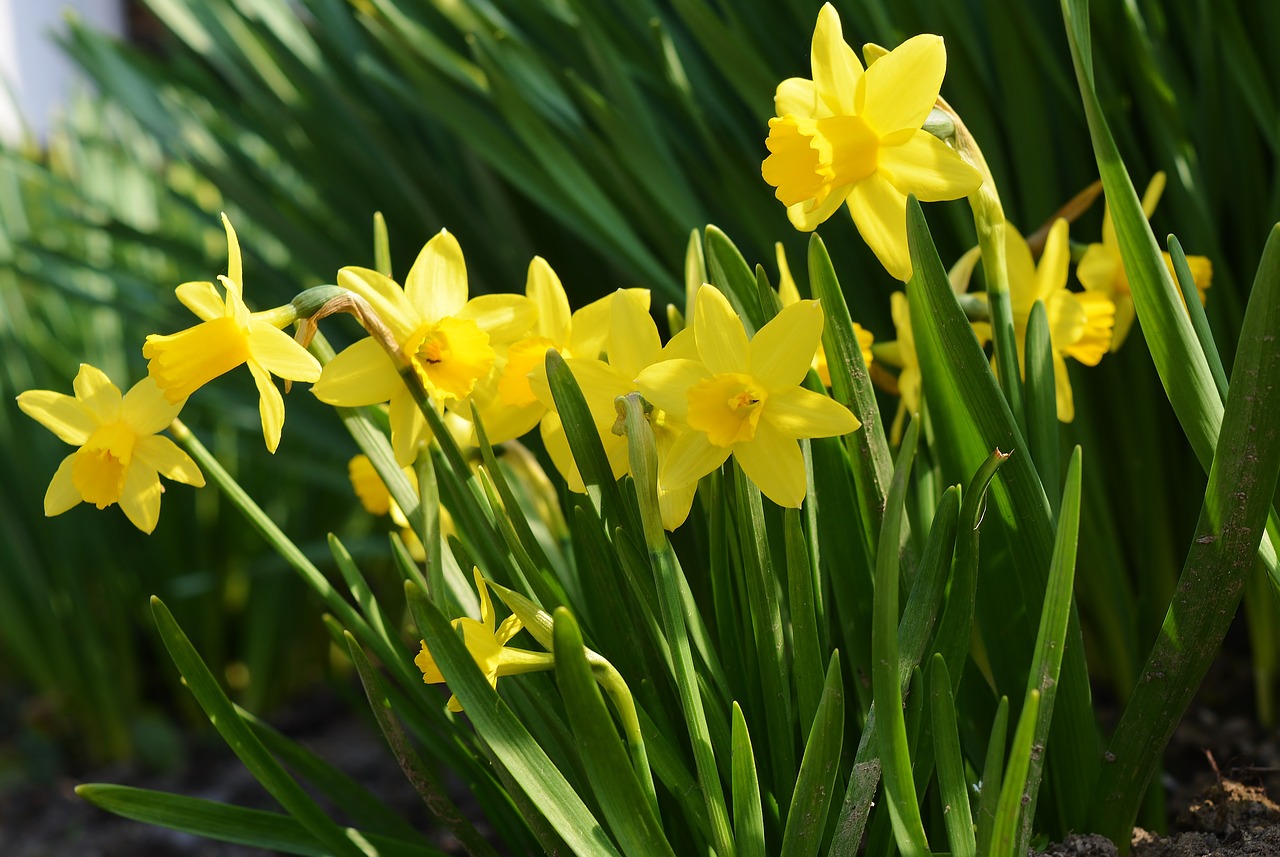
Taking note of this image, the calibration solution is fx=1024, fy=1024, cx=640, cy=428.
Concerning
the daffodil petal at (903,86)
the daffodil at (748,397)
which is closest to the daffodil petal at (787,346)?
the daffodil at (748,397)

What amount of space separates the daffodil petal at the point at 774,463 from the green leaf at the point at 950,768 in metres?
0.11

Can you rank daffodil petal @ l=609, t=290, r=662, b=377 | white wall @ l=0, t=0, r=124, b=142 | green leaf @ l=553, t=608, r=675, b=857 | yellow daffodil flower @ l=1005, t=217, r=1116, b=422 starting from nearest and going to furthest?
1. green leaf @ l=553, t=608, r=675, b=857
2. daffodil petal @ l=609, t=290, r=662, b=377
3. yellow daffodil flower @ l=1005, t=217, r=1116, b=422
4. white wall @ l=0, t=0, r=124, b=142

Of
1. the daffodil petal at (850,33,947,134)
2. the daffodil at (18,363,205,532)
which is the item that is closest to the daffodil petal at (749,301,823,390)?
the daffodil petal at (850,33,947,134)

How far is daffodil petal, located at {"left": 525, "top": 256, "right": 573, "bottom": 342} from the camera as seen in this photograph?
0.63m

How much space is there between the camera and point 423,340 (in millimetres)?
594

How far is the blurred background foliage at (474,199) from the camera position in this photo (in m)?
0.90

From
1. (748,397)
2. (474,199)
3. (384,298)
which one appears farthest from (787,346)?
(474,199)

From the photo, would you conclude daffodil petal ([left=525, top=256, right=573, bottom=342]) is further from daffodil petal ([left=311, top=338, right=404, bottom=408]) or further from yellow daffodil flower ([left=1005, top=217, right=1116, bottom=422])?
yellow daffodil flower ([left=1005, top=217, right=1116, bottom=422])

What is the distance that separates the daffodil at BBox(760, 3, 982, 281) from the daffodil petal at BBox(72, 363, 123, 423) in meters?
0.39

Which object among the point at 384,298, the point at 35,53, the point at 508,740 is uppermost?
the point at 35,53

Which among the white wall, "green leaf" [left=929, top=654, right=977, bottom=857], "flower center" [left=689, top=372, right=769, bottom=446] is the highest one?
the white wall

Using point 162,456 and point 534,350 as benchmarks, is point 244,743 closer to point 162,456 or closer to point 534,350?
point 162,456

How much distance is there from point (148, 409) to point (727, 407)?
1.09 ft

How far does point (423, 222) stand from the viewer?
1296 millimetres
